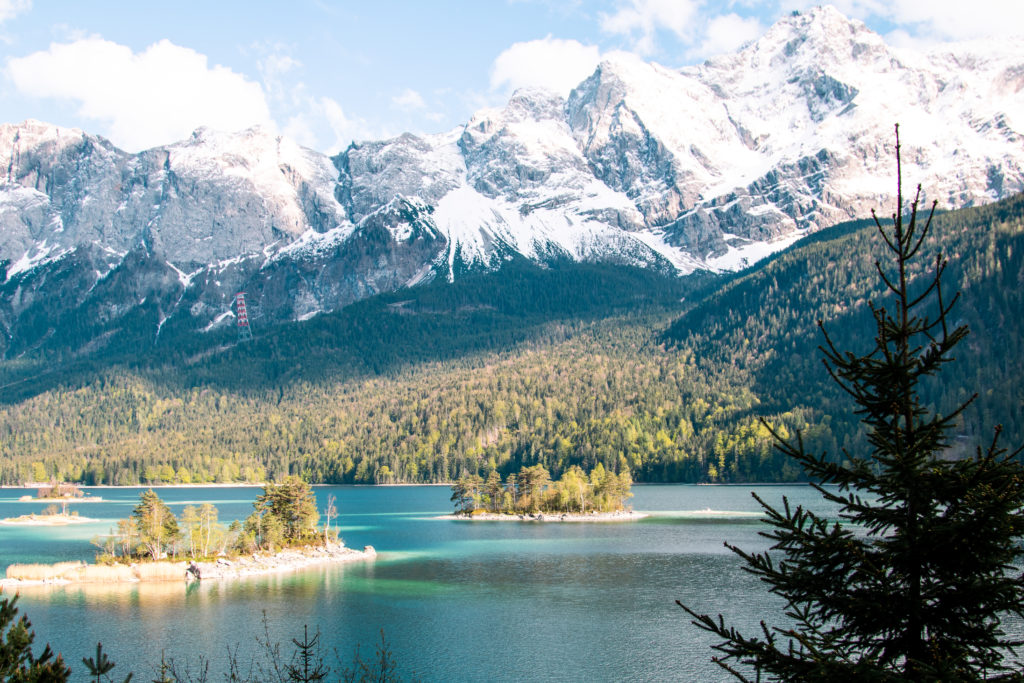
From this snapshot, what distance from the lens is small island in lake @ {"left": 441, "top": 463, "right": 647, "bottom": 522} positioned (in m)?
153

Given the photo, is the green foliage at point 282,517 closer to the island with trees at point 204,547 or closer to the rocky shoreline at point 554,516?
the island with trees at point 204,547

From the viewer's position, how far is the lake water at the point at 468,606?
60438 mm

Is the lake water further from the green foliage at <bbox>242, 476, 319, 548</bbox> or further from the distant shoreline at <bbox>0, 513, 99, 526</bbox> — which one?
the distant shoreline at <bbox>0, 513, 99, 526</bbox>

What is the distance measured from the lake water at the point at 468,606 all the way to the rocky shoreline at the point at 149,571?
9.16ft

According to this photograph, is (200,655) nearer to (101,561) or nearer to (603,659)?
(603,659)

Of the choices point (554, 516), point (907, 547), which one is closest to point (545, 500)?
point (554, 516)

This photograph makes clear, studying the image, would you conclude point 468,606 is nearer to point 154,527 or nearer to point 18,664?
point 154,527

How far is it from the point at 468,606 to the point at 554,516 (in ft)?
250

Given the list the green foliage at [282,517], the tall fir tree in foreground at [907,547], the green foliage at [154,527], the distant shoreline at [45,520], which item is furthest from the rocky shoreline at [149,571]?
the tall fir tree in foreground at [907,547]

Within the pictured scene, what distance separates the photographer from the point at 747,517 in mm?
145750

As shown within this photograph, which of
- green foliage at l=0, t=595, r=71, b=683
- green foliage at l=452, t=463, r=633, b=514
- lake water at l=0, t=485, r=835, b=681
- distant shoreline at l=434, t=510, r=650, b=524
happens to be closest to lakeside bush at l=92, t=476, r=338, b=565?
lake water at l=0, t=485, r=835, b=681

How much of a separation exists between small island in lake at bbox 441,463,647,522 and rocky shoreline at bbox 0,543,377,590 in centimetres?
5763

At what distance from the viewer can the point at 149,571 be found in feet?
305


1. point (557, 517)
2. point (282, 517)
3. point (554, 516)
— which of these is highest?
point (282, 517)
